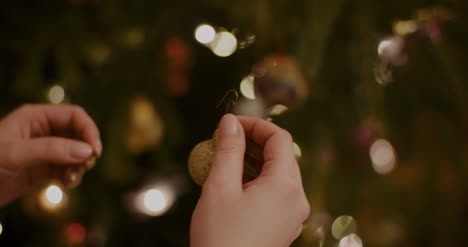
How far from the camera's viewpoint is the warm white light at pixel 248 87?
0.56 metres

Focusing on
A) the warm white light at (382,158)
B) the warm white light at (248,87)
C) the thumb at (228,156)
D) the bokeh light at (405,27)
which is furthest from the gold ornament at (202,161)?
the warm white light at (382,158)

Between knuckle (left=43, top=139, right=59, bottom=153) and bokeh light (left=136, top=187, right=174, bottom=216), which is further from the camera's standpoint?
bokeh light (left=136, top=187, right=174, bottom=216)

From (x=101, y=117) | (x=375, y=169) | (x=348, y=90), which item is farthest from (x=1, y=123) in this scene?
(x=375, y=169)

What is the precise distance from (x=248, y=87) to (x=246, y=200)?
235 millimetres

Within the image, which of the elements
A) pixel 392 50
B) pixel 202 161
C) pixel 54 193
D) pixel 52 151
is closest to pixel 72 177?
pixel 52 151

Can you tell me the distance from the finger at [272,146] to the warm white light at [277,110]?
0.30 ft

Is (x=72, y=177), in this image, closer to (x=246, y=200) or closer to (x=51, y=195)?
(x=51, y=195)

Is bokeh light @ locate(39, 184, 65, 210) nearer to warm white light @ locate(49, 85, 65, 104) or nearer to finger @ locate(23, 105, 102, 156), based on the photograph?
finger @ locate(23, 105, 102, 156)

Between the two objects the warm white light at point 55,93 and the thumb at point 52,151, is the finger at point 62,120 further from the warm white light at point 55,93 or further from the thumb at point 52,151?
the warm white light at point 55,93

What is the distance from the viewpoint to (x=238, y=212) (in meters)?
0.37

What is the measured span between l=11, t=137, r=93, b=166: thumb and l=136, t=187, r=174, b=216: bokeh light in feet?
1.27

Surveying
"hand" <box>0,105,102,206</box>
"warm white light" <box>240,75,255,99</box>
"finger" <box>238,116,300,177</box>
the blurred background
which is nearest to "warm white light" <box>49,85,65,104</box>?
the blurred background

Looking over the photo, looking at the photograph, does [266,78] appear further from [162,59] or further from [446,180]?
[446,180]

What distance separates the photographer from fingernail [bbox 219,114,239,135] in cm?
41
